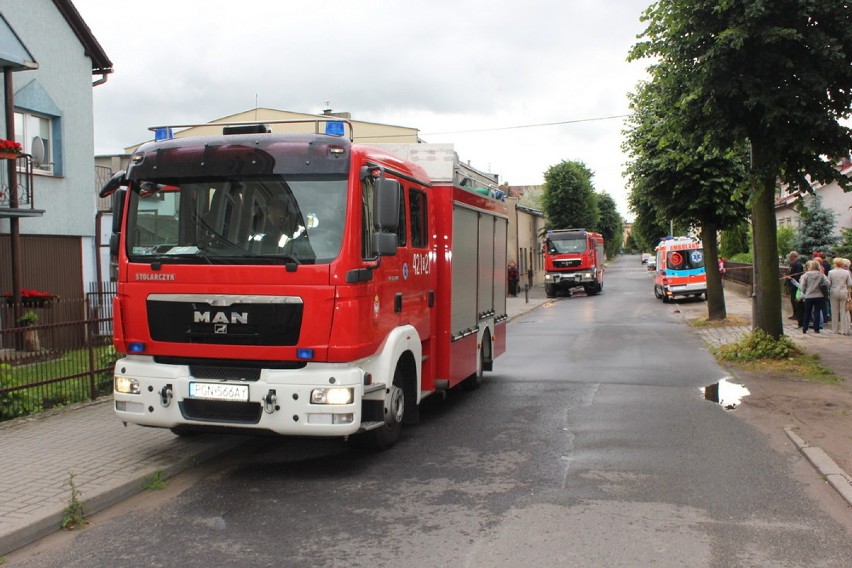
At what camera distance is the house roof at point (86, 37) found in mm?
17000

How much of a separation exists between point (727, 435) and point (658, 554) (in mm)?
3727

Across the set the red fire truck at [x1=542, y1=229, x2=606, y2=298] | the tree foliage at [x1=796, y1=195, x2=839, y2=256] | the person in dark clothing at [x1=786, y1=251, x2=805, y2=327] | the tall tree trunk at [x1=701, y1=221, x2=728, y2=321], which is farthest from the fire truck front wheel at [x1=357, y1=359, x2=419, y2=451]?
the red fire truck at [x1=542, y1=229, x2=606, y2=298]

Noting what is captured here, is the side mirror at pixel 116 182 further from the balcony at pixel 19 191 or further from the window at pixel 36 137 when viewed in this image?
the window at pixel 36 137

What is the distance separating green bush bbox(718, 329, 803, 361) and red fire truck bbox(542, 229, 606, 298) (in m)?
25.8

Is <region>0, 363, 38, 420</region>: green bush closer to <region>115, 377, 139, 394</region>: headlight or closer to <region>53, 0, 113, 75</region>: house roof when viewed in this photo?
<region>115, 377, 139, 394</region>: headlight

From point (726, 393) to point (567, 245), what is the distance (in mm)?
29821

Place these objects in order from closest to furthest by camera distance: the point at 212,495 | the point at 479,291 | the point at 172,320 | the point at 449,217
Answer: the point at 212,495 < the point at 172,320 < the point at 449,217 < the point at 479,291

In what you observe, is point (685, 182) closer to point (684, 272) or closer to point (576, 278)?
point (684, 272)

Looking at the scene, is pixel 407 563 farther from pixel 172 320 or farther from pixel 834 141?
pixel 834 141

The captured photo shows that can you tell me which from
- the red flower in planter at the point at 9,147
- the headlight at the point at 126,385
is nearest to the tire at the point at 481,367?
the headlight at the point at 126,385

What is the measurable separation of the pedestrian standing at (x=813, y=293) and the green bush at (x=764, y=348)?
4.03 meters

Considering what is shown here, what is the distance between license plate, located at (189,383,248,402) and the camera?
6.24 m

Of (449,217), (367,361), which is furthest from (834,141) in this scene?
(367,361)

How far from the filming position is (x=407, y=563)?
4566 mm
